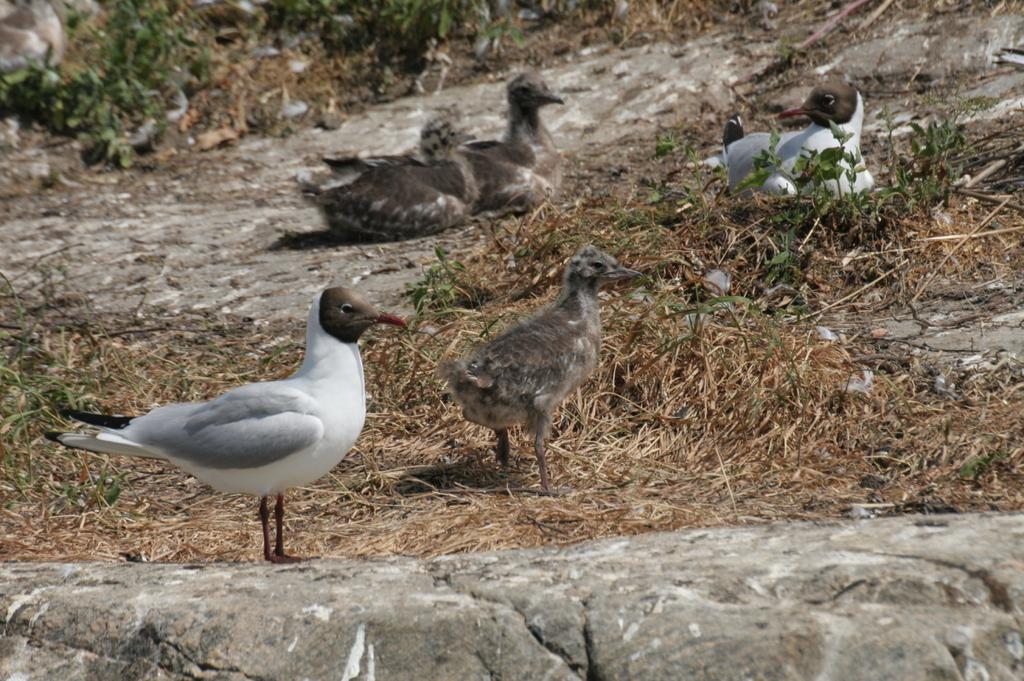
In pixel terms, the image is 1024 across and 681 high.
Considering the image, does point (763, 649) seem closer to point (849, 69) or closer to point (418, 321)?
point (418, 321)

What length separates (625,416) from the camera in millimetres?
6539

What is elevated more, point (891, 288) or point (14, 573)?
point (891, 288)

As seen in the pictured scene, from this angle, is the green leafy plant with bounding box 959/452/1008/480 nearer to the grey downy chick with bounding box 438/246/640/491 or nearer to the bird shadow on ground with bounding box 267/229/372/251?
the grey downy chick with bounding box 438/246/640/491

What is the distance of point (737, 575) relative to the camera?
406 centimetres

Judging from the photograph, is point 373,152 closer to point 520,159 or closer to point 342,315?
point 520,159

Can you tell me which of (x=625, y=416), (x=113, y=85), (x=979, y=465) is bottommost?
(x=979, y=465)

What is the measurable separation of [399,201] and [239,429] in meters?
4.48

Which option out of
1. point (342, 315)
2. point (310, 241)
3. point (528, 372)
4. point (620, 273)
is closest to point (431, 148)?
point (310, 241)

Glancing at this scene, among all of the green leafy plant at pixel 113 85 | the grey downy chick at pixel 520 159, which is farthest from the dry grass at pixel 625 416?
the green leafy plant at pixel 113 85

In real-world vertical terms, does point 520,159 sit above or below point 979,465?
above

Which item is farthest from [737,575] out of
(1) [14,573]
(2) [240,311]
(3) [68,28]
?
(3) [68,28]

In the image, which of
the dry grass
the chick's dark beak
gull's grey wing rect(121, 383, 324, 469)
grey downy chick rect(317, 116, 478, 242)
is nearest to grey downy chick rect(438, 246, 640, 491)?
the chick's dark beak

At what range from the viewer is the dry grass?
5.46 m

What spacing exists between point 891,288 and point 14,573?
189 inches
